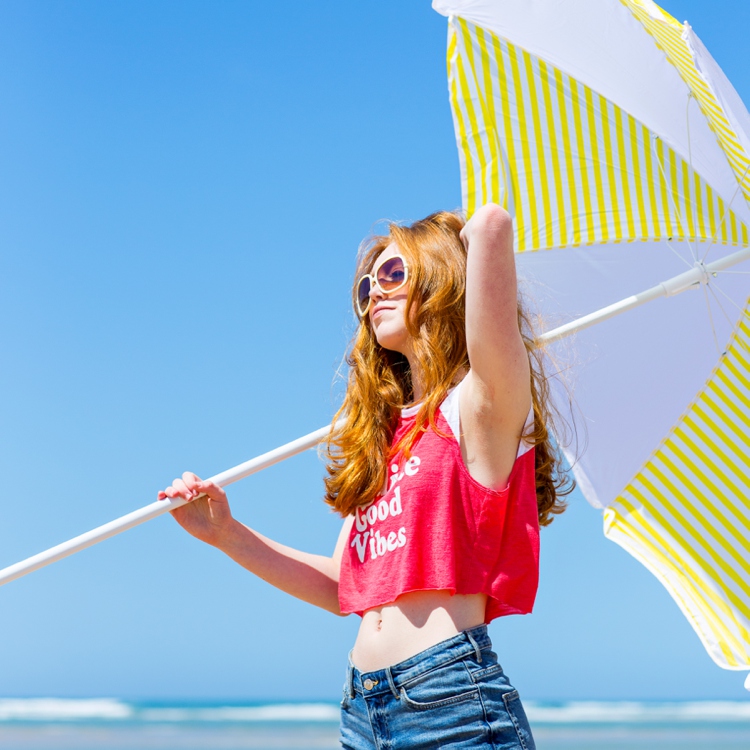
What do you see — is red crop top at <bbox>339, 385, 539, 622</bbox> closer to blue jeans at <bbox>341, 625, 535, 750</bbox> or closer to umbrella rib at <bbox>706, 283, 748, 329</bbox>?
blue jeans at <bbox>341, 625, 535, 750</bbox>

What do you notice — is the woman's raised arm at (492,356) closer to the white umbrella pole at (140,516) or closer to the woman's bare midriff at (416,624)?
the woman's bare midriff at (416,624)

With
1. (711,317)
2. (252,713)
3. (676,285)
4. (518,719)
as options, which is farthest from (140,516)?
(252,713)

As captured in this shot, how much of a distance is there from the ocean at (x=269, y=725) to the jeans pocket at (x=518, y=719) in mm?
9504

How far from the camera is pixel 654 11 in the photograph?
3.17m

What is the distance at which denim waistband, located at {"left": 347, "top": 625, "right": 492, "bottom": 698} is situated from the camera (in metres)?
1.96

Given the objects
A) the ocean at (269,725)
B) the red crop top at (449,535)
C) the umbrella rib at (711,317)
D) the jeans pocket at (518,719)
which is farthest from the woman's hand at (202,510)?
the ocean at (269,725)

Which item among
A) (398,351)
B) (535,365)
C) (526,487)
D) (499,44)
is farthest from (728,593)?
(499,44)

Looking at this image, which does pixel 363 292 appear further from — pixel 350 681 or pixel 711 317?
pixel 711 317

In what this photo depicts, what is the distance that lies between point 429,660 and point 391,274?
1.04 m

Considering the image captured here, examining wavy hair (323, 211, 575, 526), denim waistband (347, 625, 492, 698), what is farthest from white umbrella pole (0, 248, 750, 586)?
denim waistband (347, 625, 492, 698)

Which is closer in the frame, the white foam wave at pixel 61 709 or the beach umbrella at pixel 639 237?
the beach umbrella at pixel 639 237

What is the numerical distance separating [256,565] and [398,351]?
29.2 inches

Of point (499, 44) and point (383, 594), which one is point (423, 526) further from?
→ point (499, 44)

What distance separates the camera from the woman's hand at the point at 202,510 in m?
2.61
